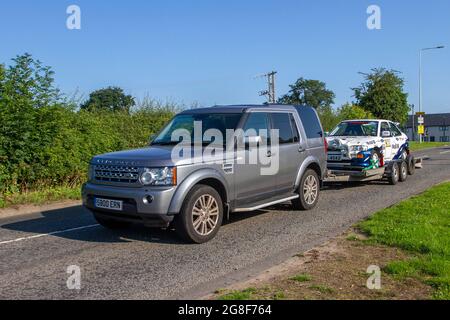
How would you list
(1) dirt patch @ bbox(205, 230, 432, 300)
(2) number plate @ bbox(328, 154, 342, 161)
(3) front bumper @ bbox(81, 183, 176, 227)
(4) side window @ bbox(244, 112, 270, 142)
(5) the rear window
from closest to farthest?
1. (1) dirt patch @ bbox(205, 230, 432, 300)
2. (3) front bumper @ bbox(81, 183, 176, 227)
3. (4) side window @ bbox(244, 112, 270, 142)
4. (5) the rear window
5. (2) number plate @ bbox(328, 154, 342, 161)

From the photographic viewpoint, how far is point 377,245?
6574mm

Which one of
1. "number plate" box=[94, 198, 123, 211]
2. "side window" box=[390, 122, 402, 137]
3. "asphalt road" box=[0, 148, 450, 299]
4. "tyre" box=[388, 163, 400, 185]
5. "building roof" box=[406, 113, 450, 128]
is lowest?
"asphalt road" box=[0, 148, 450, 299]

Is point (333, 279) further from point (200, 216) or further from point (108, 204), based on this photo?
point (108, 204)

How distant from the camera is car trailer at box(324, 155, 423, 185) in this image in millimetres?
12836

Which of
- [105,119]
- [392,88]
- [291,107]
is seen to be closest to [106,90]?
[392,88]

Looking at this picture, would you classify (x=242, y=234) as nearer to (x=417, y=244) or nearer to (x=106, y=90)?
(x=417, y=244)

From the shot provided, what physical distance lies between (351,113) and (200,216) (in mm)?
28211

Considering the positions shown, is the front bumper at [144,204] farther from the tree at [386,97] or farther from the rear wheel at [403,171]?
the tree at [386,97]

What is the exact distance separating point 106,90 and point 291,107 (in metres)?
50.6

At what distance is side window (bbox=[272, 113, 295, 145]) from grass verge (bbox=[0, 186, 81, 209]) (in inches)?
240

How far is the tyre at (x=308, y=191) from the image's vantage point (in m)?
9.43

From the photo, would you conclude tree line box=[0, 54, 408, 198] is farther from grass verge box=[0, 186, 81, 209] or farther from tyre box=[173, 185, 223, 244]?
tyre box=[173, 185, 223, 244]


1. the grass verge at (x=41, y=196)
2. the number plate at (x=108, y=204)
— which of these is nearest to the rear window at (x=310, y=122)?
the number plate at (x=108, y=204)

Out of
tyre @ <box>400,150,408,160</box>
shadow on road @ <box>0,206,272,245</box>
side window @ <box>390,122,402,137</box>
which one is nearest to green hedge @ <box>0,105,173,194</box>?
shadow on road @ <box>0,206,272,245</box>
